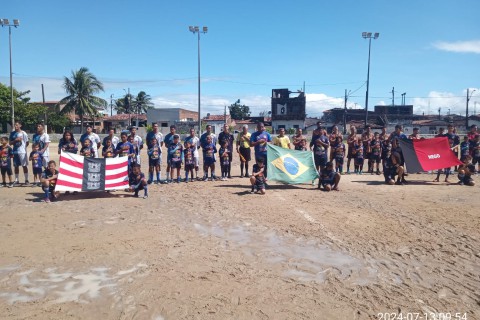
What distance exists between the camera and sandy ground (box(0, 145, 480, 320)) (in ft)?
12.9

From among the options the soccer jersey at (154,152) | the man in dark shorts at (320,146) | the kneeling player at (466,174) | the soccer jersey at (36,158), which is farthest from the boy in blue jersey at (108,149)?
the kneeling player at (466,174)

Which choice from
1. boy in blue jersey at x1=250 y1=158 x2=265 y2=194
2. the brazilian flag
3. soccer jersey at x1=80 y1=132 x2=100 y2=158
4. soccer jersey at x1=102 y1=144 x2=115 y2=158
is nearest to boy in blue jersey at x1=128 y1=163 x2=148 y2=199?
soccer jersey at x1=102 y1=144 x2=115 y2=158

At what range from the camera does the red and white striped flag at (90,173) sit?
30.6ft

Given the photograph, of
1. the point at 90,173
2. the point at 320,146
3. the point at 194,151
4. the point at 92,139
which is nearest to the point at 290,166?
the point at 320,146

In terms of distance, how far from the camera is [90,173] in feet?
31.8

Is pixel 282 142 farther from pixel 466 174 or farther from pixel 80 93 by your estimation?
pixel 80 93

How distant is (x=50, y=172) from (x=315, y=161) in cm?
803

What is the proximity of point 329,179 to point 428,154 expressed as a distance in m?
4.42

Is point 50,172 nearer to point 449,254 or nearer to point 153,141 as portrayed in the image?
point 153,141

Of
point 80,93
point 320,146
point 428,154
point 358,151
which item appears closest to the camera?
→ point 320,146

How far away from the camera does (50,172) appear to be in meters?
9.27

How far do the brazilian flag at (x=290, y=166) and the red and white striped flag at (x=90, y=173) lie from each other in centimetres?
428

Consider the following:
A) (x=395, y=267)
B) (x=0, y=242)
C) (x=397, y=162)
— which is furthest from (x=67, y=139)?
(x=397, y=162)

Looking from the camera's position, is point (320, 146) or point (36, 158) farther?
point (320, 146)
